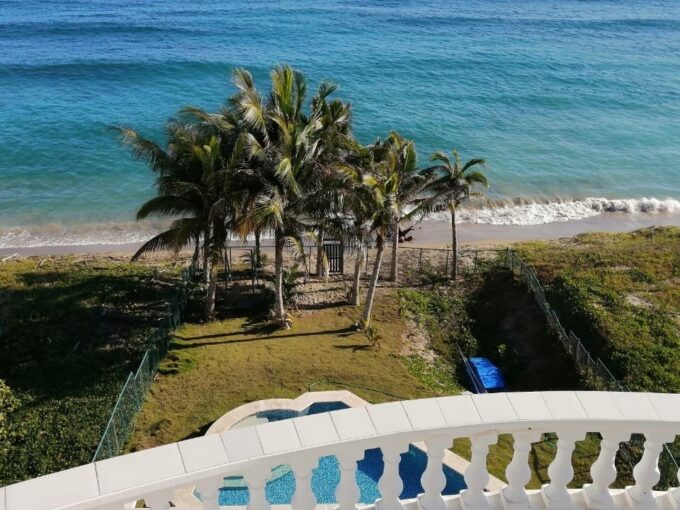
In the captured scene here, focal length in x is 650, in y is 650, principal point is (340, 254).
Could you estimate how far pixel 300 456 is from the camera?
4746 mm

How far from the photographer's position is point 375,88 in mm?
60094

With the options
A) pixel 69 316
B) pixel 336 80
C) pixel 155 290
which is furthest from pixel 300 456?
pixel 336 80

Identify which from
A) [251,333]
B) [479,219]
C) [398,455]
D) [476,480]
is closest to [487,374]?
[251,333]

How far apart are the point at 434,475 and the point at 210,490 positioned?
1807mm

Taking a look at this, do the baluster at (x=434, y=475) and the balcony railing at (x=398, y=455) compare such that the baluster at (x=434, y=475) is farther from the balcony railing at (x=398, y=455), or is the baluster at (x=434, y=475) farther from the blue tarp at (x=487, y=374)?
the blue tarp at (x=487, y=374)

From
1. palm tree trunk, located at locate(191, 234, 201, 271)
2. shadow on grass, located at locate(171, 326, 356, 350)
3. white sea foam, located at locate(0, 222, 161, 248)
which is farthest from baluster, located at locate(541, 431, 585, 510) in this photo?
white sea foam, located at locate(0, 222, 161, 248)

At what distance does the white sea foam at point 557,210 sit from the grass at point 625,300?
10128 mm

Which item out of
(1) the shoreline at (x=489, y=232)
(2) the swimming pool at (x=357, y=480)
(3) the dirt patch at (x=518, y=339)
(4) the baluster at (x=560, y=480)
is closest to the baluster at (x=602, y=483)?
(4) the baluster at (x=560, y=480)

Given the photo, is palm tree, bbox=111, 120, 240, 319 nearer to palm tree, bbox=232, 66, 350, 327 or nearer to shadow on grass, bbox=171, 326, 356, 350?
palm tree, bbox=232, 66, 350, 327

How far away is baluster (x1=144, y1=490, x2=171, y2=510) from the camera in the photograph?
14.5ft

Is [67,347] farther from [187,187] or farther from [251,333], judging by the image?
[187,187]

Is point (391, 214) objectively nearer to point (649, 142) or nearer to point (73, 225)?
point (73, 225)

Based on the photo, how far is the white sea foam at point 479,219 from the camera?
116ft

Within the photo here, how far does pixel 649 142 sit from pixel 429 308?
3736 centimetres
